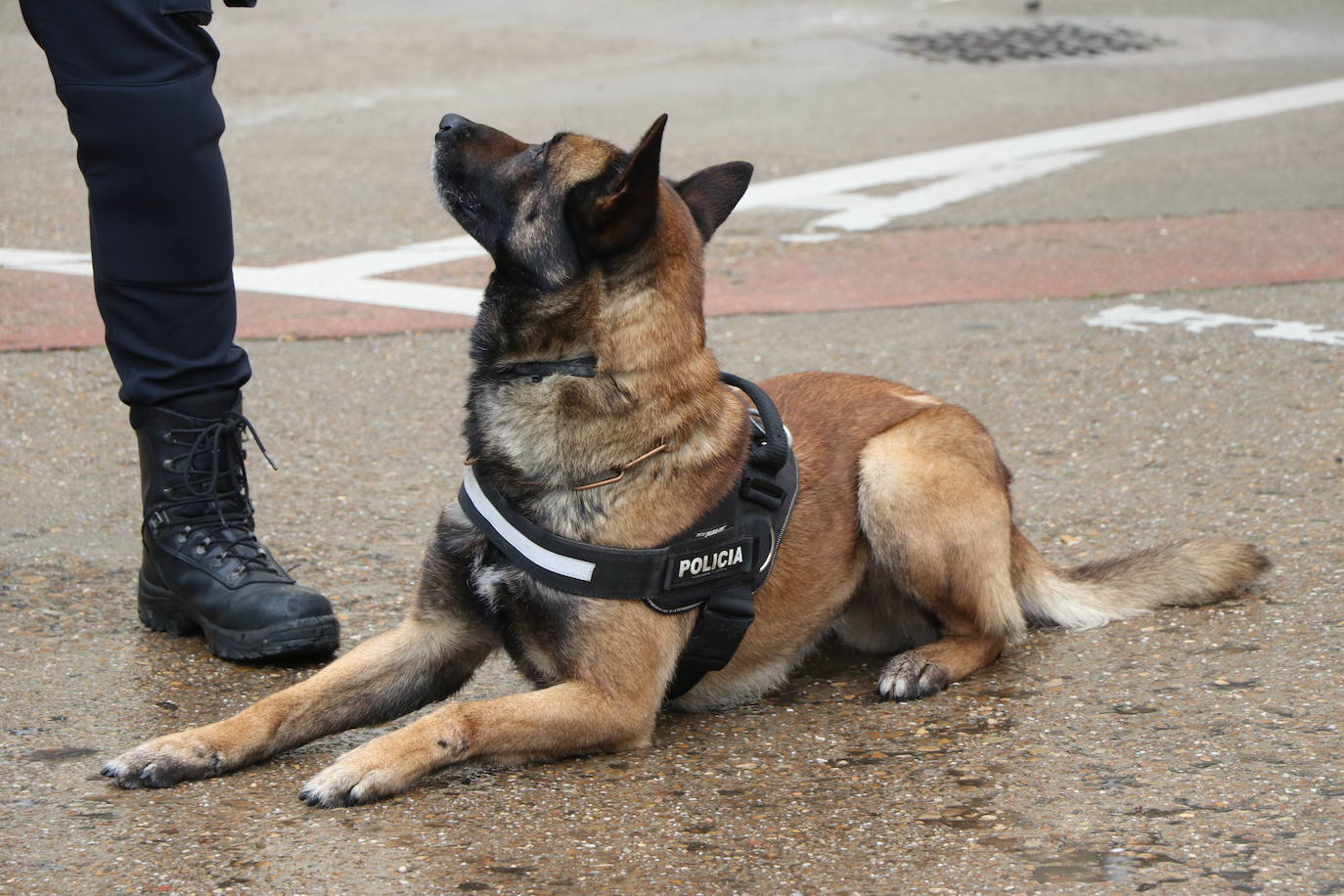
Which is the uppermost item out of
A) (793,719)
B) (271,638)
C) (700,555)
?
(700,555)

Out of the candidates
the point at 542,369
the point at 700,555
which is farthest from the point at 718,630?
the point at 542,369

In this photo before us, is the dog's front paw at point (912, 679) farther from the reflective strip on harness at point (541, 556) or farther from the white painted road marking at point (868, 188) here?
the white painted road marking at point (868, 188)

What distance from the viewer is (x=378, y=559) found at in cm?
417

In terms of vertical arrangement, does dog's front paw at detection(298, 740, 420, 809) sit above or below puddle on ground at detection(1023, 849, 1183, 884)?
above

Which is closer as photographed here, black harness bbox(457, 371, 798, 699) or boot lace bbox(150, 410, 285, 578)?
black harness bbox(457, 371, 798, 699)

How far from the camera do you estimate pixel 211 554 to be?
143 inches

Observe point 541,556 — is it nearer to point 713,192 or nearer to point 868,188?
point 713,192

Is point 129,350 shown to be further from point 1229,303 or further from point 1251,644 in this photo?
point 1229,303

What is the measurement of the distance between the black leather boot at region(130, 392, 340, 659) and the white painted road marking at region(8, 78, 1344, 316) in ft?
8.91

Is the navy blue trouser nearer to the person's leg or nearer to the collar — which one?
the person's leg

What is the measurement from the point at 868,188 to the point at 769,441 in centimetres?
545

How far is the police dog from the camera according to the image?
294cm

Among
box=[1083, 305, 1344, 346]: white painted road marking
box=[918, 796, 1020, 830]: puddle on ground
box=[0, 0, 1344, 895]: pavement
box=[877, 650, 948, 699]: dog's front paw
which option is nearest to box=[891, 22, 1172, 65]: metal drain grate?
box=[0, 0, 1344, 895]: pavement

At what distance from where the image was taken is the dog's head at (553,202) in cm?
300
